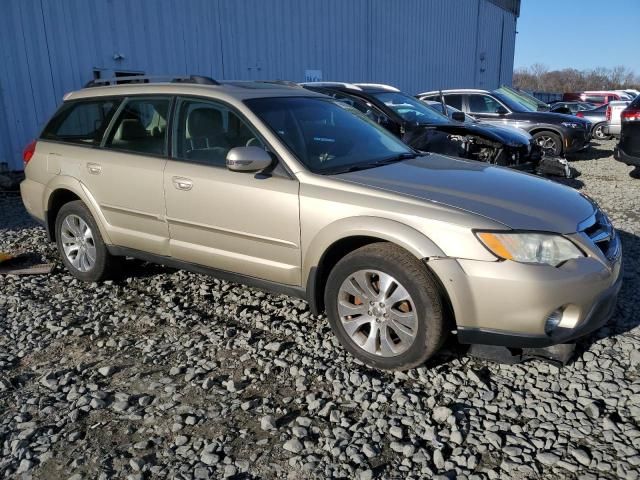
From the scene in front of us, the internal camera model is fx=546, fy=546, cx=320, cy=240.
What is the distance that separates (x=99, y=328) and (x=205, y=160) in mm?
1413

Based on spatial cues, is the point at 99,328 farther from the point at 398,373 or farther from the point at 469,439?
the point at 469,439

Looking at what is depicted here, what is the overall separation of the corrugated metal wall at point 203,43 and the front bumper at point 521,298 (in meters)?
9.13

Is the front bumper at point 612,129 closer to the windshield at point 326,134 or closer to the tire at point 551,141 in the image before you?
the tire at point 551,141

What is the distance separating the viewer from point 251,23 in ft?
42.7

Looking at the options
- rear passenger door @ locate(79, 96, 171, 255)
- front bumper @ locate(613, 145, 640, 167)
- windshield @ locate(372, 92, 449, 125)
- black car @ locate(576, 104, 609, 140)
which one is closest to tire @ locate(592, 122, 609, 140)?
black car @ locate(576, 104, 609, 140)

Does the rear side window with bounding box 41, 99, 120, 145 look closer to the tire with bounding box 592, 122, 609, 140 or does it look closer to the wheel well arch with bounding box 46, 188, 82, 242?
the wheel well arch with bounding box 46, 188, 82, 242

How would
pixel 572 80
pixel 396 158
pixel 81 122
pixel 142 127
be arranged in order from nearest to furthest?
pixel 396 158
pixel 142 127
pixel 81 122
pixel 572 80

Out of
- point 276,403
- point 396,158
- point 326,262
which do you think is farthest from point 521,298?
point 396,158

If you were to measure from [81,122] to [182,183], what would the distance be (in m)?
1.56

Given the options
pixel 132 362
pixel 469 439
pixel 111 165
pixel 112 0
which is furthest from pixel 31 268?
pixel 112 0

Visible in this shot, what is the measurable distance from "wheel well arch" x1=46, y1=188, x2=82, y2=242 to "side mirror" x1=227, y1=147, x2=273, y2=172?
2.06m

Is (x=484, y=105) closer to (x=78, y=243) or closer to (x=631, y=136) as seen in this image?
(x=631, y=136)

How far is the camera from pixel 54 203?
4.91m

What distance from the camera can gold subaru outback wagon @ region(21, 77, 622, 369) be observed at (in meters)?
2.86
